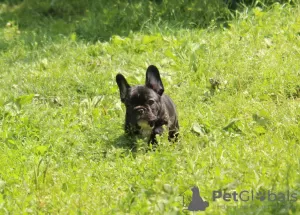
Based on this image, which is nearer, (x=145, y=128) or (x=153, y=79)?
(x=145, y=128)

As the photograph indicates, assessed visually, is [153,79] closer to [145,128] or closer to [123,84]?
[123,84]

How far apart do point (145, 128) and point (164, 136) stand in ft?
1.00

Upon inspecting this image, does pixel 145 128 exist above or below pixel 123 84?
below

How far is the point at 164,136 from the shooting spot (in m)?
6.70

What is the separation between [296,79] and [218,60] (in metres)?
1.32

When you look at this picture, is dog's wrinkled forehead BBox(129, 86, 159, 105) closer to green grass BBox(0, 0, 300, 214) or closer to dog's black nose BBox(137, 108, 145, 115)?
dog's black nose BBox(137, 108, 145, 115)

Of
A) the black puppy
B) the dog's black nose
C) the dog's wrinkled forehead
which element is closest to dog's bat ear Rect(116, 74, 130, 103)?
the black puppy

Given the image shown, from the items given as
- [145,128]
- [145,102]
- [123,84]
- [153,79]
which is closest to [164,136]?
[145,128]

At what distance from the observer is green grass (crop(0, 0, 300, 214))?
560 centimetres

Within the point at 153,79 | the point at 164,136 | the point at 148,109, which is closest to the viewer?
the point at 164,136

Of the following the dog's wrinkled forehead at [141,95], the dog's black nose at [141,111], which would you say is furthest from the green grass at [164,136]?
the dog's wrinkled forehead at [141,95]

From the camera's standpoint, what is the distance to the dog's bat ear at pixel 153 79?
7.05 m

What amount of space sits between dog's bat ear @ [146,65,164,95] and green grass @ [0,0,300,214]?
1.70 feet

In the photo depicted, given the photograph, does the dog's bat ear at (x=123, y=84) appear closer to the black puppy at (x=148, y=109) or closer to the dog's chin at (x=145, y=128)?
the black puppy at (x=148, y=109)
